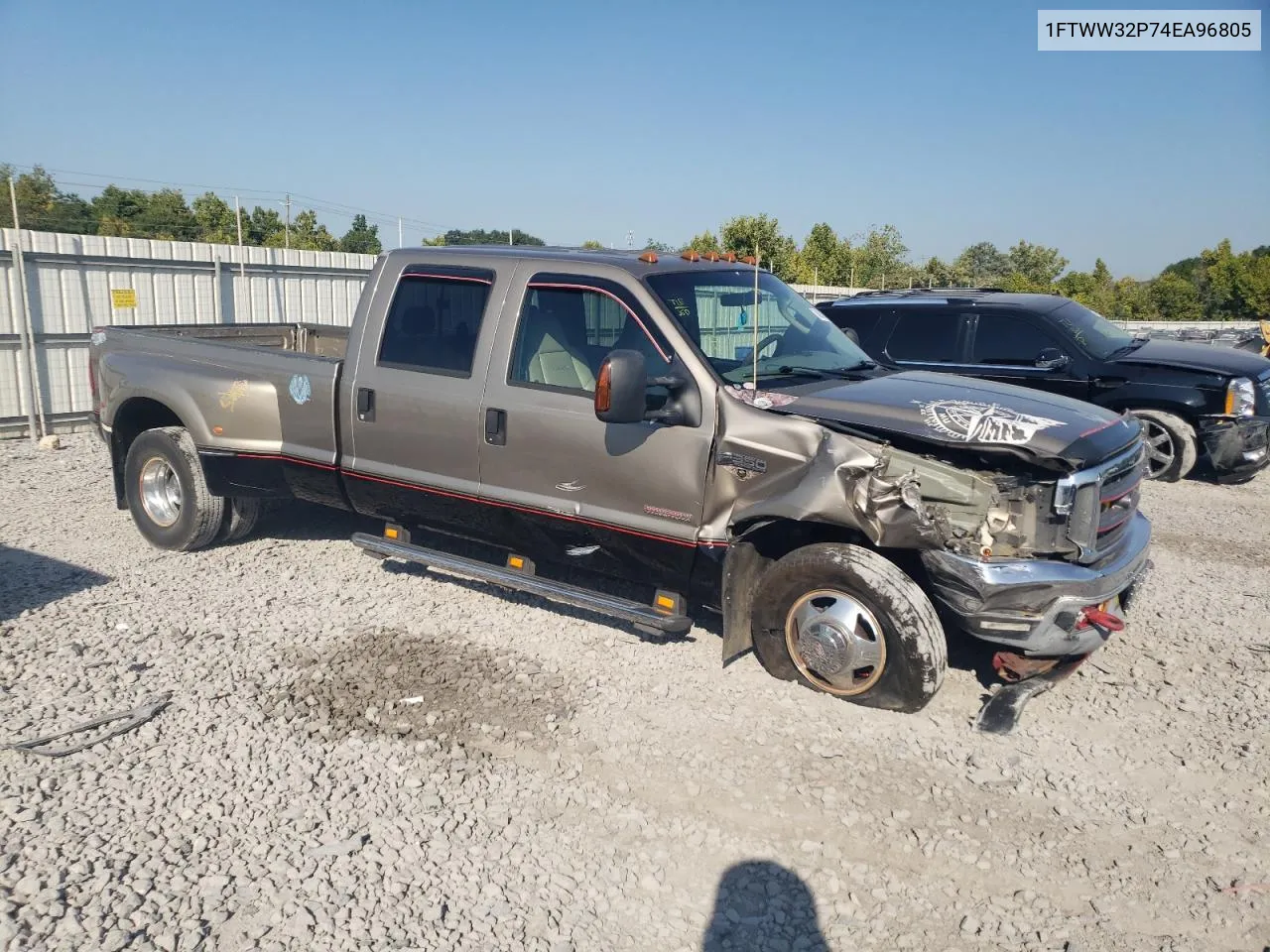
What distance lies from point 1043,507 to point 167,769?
12.5 ft

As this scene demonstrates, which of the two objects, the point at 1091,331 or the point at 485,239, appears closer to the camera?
the point at 1091,331

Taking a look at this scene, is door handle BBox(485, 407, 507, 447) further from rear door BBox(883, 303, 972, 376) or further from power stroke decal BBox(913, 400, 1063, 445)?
rear door BBox(883, 303, 972, 376)

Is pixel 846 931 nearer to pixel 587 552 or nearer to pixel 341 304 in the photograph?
pixel 587 552

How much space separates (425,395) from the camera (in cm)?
541

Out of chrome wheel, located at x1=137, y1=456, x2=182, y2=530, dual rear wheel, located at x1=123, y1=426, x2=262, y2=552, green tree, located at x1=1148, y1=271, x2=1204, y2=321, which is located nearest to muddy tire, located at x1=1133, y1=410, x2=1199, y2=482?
dual rear wheel, located at x1=123, y1=426, x2=262, y2=552

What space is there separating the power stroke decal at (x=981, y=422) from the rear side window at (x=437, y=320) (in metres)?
2.43

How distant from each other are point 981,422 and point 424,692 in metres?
2.86

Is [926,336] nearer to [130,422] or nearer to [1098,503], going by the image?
[1098,503]

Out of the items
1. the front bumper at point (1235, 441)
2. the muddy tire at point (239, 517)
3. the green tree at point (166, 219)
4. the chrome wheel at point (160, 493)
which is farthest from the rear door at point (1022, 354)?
the green tree at point (166, 219)

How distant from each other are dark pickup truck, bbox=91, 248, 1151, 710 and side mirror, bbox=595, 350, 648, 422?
0.04 feet

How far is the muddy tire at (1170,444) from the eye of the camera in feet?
31.3

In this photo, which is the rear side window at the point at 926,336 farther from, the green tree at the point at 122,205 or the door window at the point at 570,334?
the green tree at the point at 122,205

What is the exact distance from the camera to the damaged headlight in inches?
366

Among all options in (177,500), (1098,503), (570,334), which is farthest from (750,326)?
(177,500)
